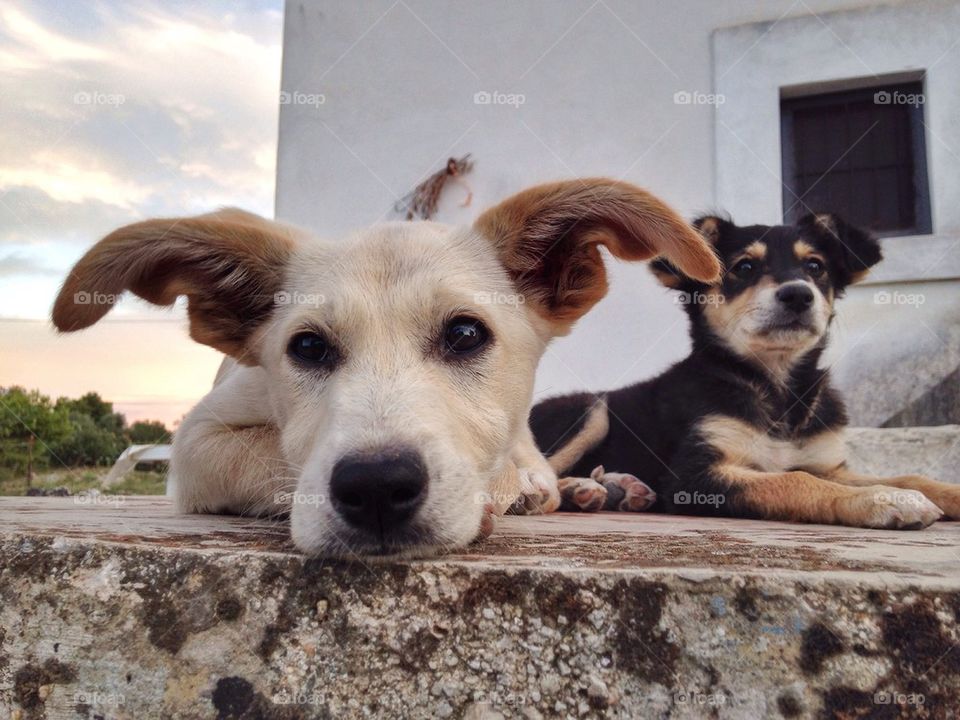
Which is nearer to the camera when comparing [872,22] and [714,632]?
[714,632]

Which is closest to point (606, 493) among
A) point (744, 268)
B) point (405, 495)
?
point (744, 268)

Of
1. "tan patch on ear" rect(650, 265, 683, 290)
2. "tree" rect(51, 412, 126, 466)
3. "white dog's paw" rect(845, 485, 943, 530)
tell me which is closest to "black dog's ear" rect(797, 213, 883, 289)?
"tan patch on ear" rect(650, 265, 683, 290)

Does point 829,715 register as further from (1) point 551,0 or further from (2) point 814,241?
(1) point 551,0

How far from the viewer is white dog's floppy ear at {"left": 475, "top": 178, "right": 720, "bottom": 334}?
1.97 metres

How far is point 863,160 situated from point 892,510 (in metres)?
3.38

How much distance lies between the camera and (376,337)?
1.98 meters

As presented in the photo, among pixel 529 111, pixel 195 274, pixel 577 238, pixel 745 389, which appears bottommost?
pixel 745 389

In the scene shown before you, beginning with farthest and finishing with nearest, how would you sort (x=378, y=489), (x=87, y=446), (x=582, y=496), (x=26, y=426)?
(x=87, y=446) < (x=26, y=426) < (x=582, y=496) < (x=378, y=489)

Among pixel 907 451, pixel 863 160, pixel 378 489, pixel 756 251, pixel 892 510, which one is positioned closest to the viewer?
pixel 378 489

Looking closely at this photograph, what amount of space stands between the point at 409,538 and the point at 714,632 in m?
0.60

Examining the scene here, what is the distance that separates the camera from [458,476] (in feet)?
5.50

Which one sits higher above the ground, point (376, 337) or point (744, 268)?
point (744, 268)

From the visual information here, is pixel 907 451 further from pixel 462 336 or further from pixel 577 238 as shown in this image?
pixel 462 336

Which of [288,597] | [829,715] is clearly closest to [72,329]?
[288,597]
